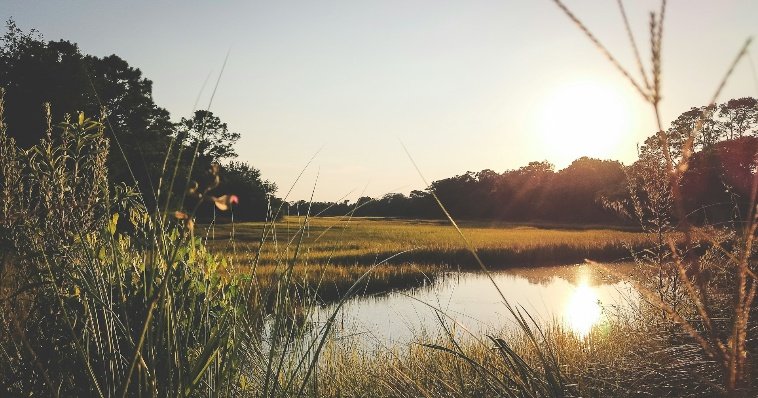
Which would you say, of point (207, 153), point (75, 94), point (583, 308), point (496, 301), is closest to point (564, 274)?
point (583, 308)

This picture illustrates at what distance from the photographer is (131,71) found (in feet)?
112

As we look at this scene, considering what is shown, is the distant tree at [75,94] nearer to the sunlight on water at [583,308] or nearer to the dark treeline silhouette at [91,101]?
the dark treeline silhouette at [91,101]

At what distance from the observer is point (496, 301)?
41.5 feet

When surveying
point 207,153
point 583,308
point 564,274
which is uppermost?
point 207,153

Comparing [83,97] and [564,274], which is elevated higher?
[83,97]

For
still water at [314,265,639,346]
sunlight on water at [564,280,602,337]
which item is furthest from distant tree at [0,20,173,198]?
sunlight on water at [564,280,602,337]

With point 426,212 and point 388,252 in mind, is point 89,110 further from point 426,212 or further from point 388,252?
point 426,212

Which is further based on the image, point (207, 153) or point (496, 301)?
point (207, 153)


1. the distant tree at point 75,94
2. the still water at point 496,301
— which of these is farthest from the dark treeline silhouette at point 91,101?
the still water at point 496,301

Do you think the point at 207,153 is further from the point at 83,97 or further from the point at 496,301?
the point at 496,301

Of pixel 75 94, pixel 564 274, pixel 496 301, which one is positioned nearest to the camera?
pixel 496 301

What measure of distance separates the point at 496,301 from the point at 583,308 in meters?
2.57

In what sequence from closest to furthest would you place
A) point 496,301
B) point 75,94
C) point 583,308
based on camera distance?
point 496,301 < point 583,308 < point 75,94

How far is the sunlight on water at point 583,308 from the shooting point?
35.4ft
